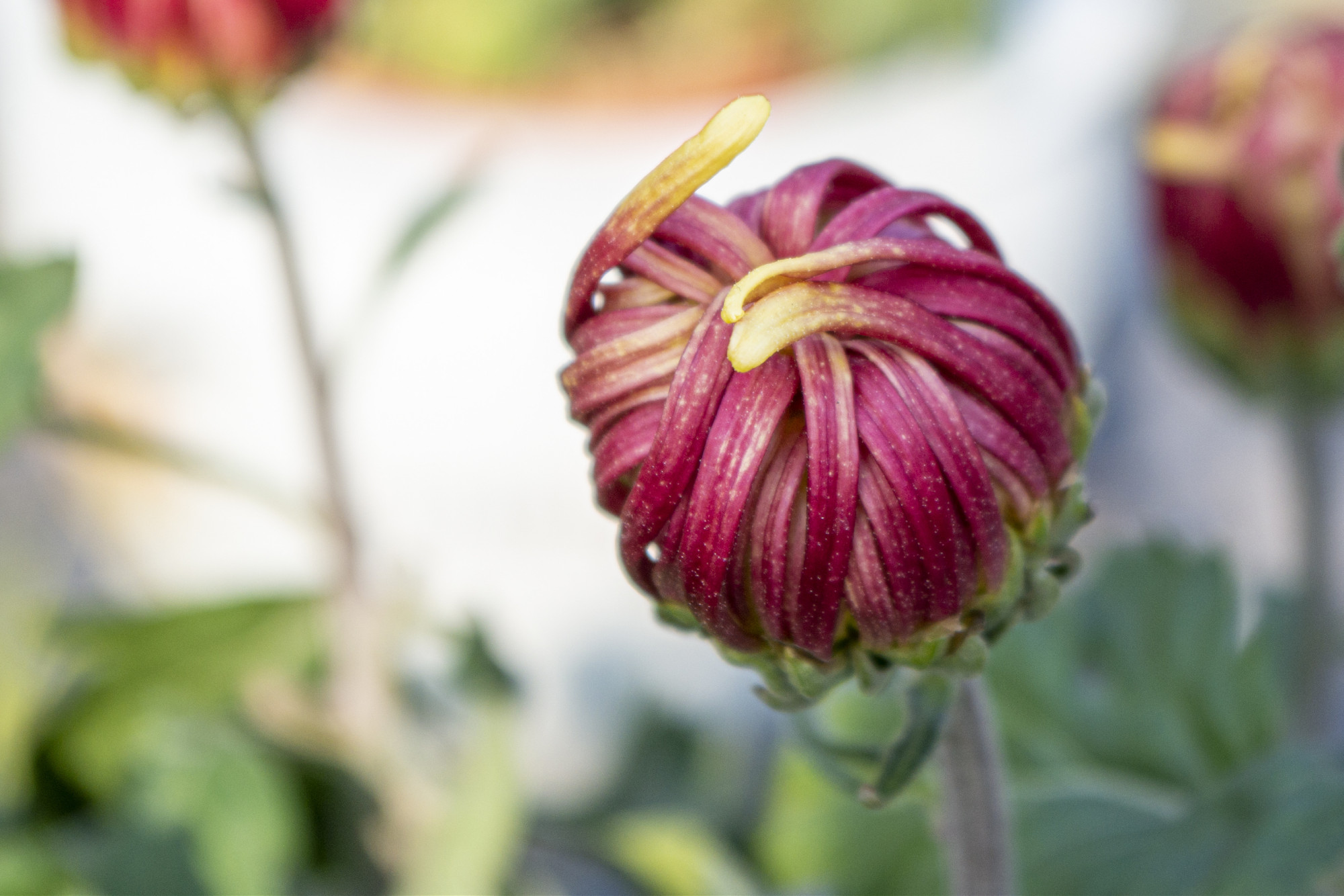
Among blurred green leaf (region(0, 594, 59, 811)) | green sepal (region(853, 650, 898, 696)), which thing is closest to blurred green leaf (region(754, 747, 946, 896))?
green sepal (region(853, 650, 898, 696))

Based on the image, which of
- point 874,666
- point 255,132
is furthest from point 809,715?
point 255,132

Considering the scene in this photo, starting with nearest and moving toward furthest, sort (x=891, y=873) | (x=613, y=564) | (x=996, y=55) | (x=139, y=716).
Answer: (x=891, y=873), (x=139, y=716), (x=613, y=564), (x=996, y=55)

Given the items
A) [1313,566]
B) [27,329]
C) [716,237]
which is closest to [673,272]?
[716,237]

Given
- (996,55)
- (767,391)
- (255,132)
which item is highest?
(996,55)

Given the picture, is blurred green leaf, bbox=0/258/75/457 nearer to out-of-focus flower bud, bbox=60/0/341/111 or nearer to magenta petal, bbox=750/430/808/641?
out-of-focus flower bud, bbox=60/0/341/111

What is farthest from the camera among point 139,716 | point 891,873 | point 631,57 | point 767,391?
point 631,57

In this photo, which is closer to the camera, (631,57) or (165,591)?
(165,591)

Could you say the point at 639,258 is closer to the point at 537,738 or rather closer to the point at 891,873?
the point at 891,873

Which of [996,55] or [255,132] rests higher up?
[996,55]
